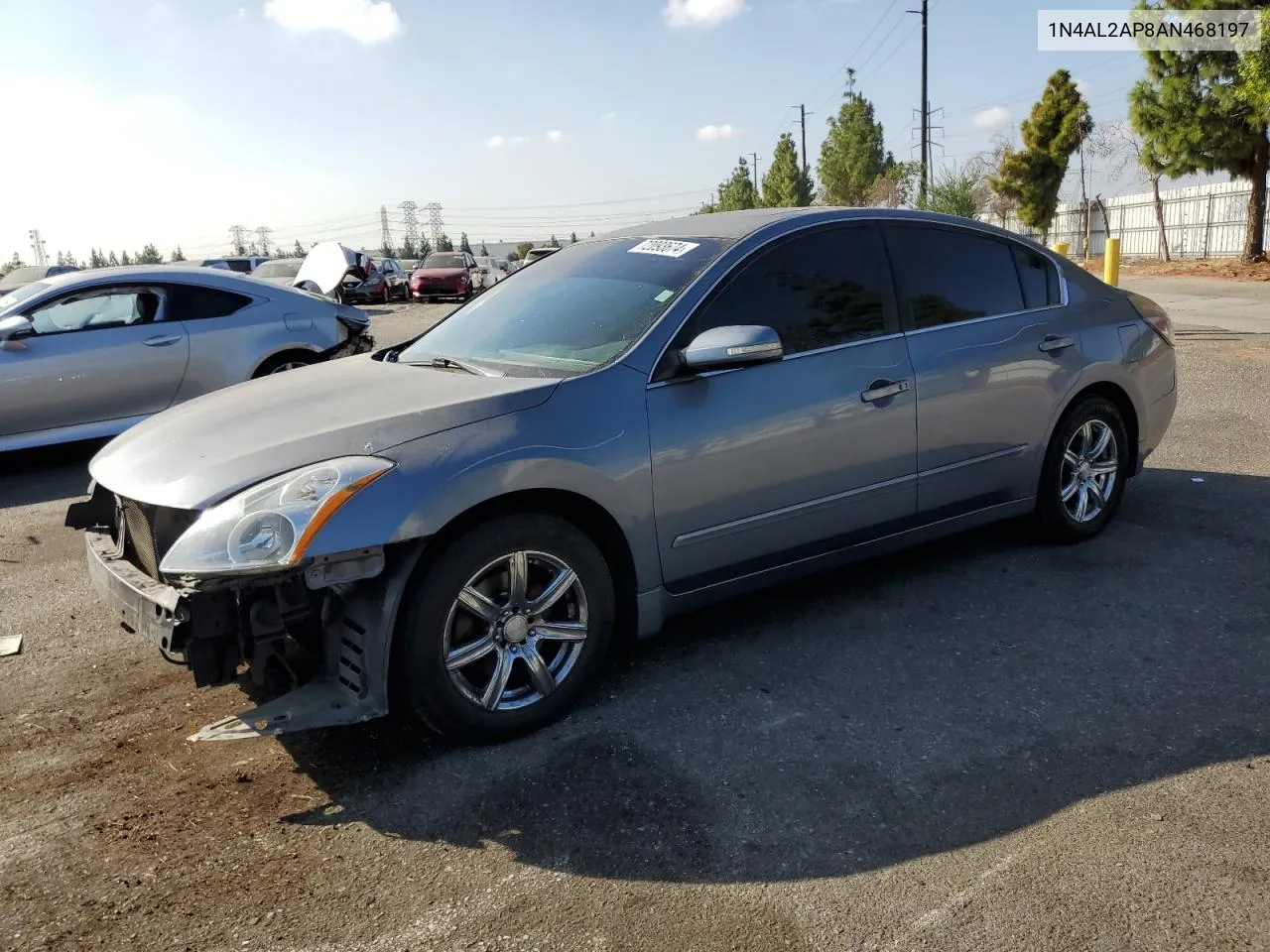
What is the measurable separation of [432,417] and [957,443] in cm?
239

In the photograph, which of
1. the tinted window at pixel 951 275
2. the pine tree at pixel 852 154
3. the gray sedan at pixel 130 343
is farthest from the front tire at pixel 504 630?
the pine tree at pixel 852 154

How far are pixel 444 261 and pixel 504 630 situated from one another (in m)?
34.1

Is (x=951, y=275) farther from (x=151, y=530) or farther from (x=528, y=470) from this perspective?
(x=151, y=530)

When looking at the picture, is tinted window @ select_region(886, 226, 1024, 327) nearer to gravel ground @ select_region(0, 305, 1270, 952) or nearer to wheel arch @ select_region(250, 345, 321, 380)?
gravel ground @ select_region(0, 305, 1270, 952)

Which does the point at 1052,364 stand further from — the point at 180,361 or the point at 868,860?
the point at 180,361

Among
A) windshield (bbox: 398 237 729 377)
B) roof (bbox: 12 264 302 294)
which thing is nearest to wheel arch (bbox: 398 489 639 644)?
windshield (bbox: 398 237 729 377)

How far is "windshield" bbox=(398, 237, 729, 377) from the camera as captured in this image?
12.8 feet

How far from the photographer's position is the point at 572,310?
165 inches

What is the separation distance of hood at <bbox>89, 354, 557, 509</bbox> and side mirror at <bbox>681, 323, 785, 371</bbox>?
1.69ft

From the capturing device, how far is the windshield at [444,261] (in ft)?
117

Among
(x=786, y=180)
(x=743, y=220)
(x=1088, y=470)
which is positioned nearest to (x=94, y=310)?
(x=743, y=220)

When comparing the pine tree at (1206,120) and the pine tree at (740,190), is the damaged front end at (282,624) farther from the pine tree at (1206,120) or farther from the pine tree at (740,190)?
the pine tree at (740,190)

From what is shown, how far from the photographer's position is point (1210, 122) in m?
25.4

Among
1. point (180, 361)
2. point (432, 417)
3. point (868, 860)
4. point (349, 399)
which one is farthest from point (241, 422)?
point (180, 361)
